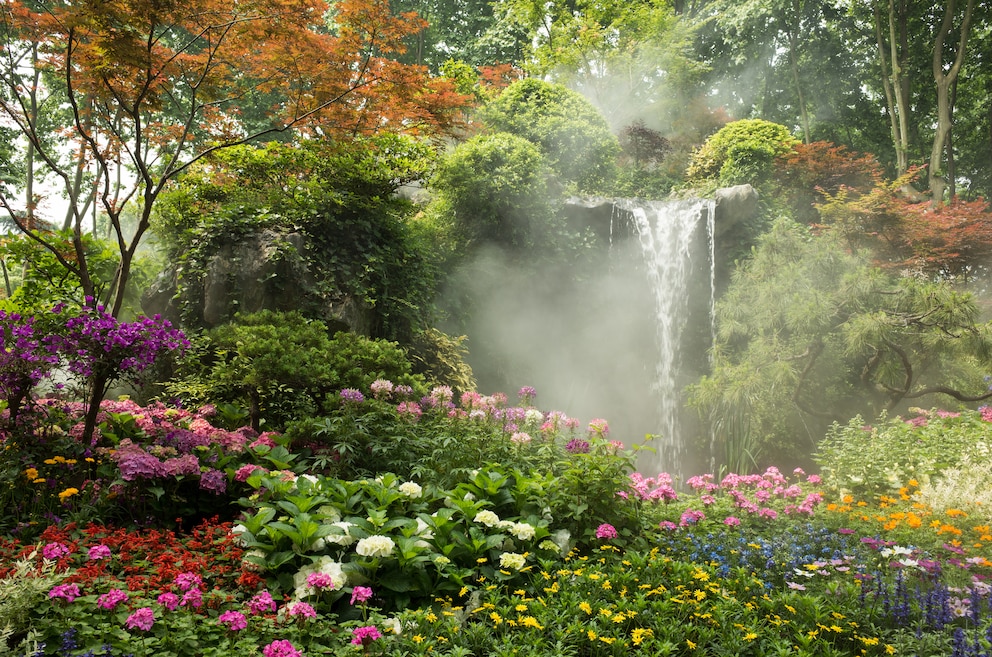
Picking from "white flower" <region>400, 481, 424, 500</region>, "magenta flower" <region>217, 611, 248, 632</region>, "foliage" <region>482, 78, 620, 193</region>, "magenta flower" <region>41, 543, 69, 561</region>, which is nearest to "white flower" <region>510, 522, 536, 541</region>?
"white flower" <region>400, 481, 424, 500</region>

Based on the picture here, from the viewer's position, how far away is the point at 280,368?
4512 millimetres

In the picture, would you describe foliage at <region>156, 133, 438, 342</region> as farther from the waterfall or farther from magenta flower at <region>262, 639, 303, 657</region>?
magenta flower at <region>262, 639, 303, 657</region>

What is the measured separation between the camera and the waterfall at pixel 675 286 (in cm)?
886

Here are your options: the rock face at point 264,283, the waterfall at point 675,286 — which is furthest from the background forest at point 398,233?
the waterfall at point 675,286

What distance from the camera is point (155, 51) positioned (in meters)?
5.08

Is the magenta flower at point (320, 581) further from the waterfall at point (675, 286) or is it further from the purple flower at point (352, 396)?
the waterfall at point (675, 286)

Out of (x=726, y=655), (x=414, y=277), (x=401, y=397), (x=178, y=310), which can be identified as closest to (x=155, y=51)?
(x=178, y=310)

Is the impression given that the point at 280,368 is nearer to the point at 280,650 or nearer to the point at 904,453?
the point at 280,650

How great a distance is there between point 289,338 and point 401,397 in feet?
3.37

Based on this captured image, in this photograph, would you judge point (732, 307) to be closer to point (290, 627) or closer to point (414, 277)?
point (414, 277)

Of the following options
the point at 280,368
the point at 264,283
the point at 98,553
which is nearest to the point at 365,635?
the point at 98,553

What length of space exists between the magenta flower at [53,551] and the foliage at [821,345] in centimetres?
608

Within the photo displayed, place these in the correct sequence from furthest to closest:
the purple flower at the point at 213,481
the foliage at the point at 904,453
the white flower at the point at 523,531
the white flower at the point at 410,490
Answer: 1. the foliage at the point at 904,453
2. the purple flower at the point at 213,481
3. the white flower at the point at 410,490
4. the white flower at the point at 523,531

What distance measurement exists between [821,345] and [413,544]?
5.65 meters
